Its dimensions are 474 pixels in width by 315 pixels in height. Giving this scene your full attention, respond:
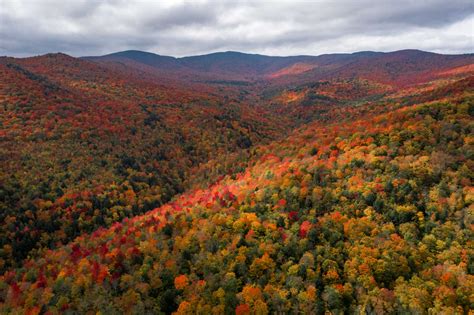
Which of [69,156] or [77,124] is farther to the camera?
[77,124]

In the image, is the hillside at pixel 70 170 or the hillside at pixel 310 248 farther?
the hillside at pixel 70 170

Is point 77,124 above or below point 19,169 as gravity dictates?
above

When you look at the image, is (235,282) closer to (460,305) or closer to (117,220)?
(460,305)

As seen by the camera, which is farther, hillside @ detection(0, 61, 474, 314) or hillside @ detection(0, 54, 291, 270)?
hillside @ detection(0, 54, 291, 270)

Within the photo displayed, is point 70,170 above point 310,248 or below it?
above

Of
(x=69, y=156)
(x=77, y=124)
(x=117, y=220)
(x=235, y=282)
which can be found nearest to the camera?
(x=235, y=282)

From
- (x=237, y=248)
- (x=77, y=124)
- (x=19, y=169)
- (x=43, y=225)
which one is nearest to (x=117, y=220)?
(x=43, y=225)

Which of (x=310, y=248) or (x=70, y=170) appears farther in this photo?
(x=70, y=170)

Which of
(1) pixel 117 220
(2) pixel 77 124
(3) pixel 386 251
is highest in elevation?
(2) pixel 77 124
